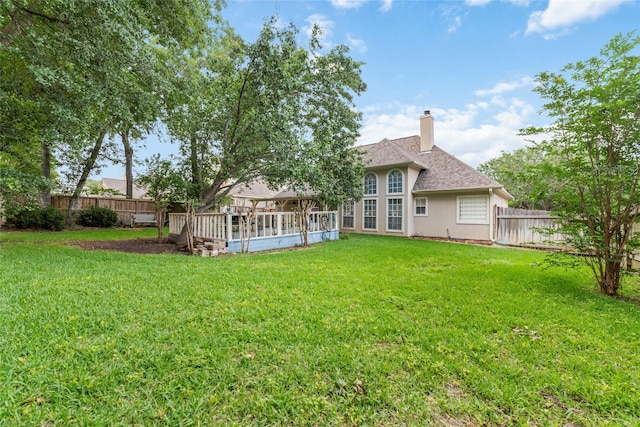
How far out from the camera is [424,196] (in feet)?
46.3

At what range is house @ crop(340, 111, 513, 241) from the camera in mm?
12422

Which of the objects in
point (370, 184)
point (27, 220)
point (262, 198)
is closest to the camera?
point (27, 220)

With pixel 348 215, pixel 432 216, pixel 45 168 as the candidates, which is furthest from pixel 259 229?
pixel 45 168

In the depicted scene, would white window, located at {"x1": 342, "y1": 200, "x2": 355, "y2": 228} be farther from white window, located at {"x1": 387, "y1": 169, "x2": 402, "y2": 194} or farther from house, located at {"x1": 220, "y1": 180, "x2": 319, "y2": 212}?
house, located at {"x1": 220, "y1": 180, "x2": 319, "y2": 212}

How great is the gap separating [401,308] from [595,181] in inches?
152

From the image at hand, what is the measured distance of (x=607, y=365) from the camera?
8.06ft

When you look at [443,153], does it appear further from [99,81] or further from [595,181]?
[99,81]

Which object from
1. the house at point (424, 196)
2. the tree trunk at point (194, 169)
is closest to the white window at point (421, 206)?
the house at point (424, 196)

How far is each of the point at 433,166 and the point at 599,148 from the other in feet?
34.5

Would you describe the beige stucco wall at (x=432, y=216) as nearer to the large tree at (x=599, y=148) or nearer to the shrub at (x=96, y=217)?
the large tree at (x=599, y=148)

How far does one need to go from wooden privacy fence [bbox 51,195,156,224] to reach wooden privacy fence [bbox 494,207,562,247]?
64.8ft

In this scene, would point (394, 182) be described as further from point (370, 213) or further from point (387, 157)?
point (370, 213)

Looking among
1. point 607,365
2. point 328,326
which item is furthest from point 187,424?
point 607,365

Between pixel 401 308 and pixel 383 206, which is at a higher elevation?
pixel 383 206
